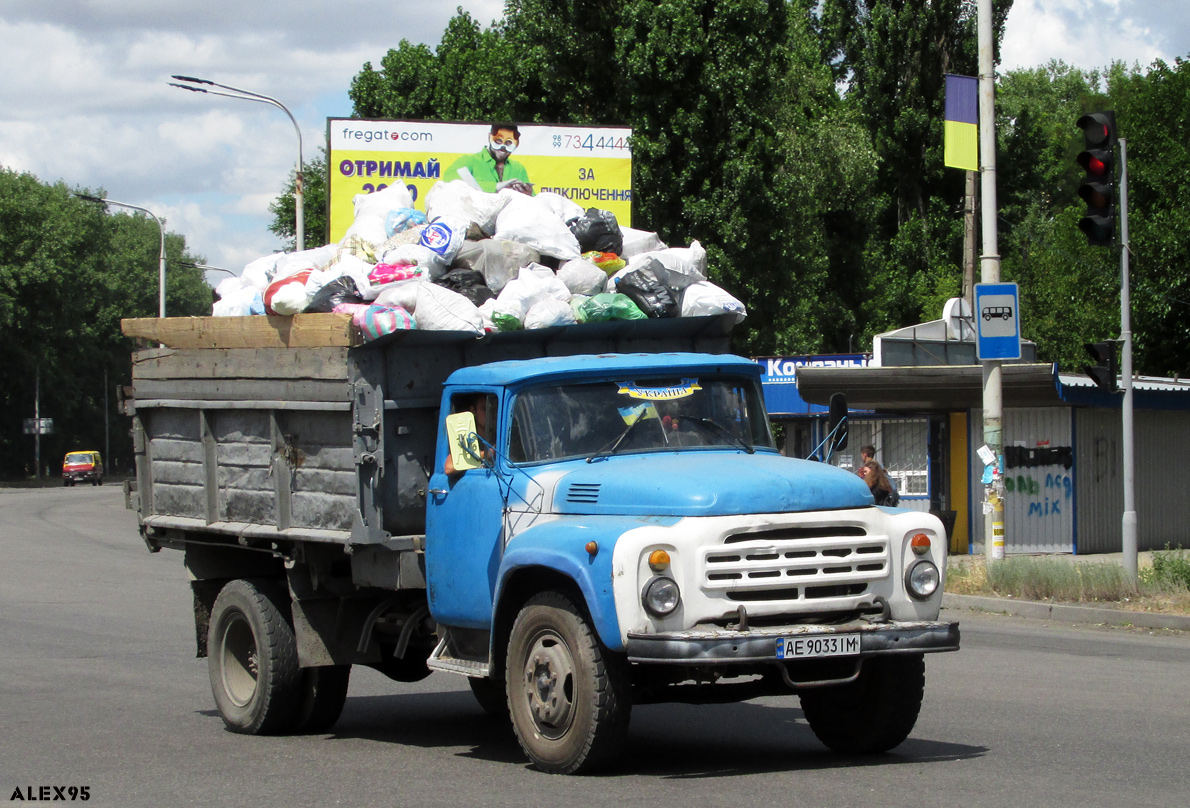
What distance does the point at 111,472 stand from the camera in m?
106

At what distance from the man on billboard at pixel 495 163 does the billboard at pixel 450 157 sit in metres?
0.29

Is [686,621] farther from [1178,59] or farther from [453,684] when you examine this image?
[1178,59]

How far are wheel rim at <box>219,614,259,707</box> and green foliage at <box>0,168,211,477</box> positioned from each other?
71.5m

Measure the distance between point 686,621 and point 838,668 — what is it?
3.24 feet

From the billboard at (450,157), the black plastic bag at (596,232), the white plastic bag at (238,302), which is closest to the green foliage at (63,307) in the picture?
the billboard at (450,157)

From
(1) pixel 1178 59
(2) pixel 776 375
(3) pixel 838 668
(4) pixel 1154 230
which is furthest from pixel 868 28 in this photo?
(3) pixel 838 668

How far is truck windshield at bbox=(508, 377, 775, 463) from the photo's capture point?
25.1 feet

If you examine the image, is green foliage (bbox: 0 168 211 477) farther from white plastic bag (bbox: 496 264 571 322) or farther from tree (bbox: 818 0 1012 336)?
white plastic bag (bbox: 496 264 571 322)

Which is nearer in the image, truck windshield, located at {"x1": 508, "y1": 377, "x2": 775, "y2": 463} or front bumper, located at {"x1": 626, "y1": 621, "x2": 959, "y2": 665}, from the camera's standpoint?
front bumper, located at {"x1": 626, "y1": 621, "x2": 959, "y2": 665}

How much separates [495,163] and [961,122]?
35.3 feet

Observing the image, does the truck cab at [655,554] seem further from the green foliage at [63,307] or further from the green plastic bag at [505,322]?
the green foliage at [63,307]

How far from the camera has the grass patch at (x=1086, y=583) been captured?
627 inches

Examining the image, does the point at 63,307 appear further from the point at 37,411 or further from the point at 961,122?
the point at 961,122

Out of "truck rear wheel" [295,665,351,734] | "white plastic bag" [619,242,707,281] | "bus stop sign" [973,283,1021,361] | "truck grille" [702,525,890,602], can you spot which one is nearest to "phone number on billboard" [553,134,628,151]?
"bus stop sign" [973,283,1021,361]
